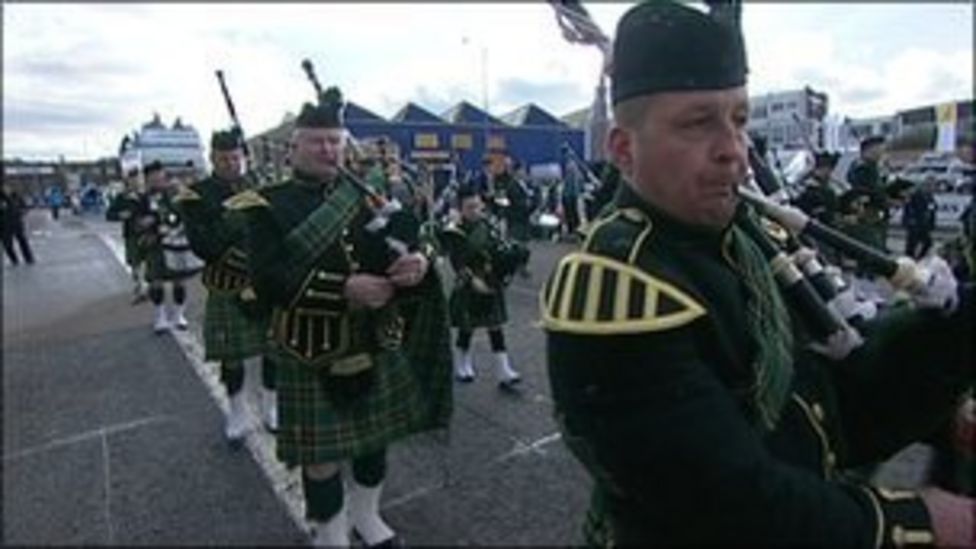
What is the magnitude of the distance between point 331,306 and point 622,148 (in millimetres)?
1945

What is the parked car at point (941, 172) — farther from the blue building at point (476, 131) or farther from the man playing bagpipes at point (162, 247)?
the man playing bagpipes at point (162, 247)

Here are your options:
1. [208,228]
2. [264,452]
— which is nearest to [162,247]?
[208,228]

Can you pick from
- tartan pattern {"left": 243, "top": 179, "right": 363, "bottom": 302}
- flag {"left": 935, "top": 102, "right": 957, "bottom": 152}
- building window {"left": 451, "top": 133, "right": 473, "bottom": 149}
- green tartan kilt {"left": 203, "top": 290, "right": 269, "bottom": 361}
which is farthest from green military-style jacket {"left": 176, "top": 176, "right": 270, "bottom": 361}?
building window {"left": 451, "top": 133, "right": 473, "bottom": 149}

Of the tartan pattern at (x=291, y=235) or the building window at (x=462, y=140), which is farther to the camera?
the building window at (x=462, y=140)

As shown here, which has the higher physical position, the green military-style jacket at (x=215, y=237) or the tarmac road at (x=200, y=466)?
the green military-style jacket at (x=215, y=237)

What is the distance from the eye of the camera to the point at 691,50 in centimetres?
135

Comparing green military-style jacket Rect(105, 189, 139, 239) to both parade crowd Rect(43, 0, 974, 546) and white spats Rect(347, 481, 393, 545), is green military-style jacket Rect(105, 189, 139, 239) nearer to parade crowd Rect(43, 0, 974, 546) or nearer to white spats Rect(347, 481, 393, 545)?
white spats Rect(347, 481, 393, 545)

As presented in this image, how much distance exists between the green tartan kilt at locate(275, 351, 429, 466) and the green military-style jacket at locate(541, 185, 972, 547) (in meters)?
1.94

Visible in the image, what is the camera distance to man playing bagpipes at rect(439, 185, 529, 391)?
21.2 ft

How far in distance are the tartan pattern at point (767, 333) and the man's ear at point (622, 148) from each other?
0.21 metres

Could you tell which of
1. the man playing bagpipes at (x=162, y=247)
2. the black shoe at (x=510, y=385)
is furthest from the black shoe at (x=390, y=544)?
the man playing bagpipes at (x=162, y=247)

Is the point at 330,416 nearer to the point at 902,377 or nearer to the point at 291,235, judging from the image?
the point at 291,235

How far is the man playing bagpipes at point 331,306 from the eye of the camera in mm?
3115

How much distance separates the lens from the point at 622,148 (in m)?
1.43
